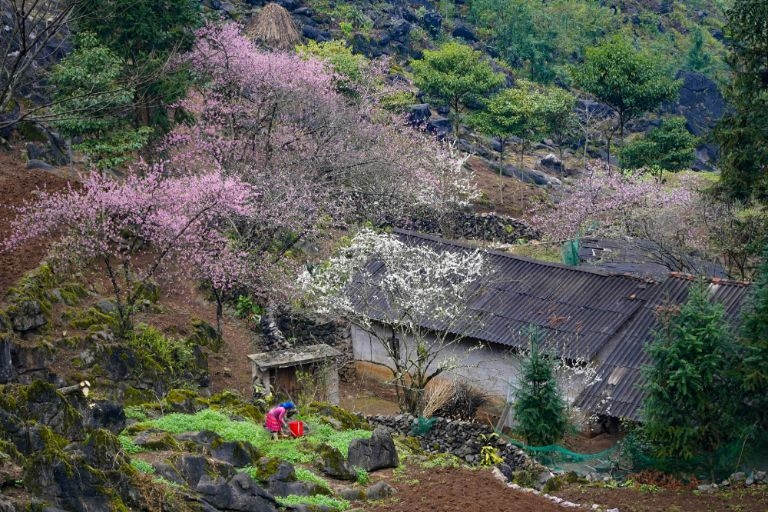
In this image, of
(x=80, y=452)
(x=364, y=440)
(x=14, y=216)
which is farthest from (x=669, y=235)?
(x=80, y=452)

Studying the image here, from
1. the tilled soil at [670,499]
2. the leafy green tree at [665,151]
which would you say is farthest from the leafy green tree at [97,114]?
the leafy green tree at [665,151]

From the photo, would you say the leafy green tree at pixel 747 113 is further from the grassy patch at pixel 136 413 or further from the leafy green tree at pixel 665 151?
the leafy green tree at pixel 665 151

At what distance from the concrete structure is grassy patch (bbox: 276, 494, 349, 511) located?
9.62m

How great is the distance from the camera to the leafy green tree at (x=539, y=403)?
2055 centimetres

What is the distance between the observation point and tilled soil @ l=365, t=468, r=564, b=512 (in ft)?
46.4

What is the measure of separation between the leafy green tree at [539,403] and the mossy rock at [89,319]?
1044 centimetres

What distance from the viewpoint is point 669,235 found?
107 ft

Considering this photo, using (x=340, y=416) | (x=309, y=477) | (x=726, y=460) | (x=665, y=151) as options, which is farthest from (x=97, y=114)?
(x=665, y=151)

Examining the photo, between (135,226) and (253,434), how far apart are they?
11.3 m

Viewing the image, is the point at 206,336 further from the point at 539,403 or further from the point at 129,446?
the point at 129,446

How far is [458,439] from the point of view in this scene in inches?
832

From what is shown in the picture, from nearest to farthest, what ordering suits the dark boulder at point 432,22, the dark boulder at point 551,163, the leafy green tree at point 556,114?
the leafy green tree at point 556,114 → the dark boulder at point 551,163 → the dark boulder at point 432,22

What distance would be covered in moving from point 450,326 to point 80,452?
15057 mm

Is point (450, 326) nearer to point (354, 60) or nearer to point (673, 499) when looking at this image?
point (673, 499)
